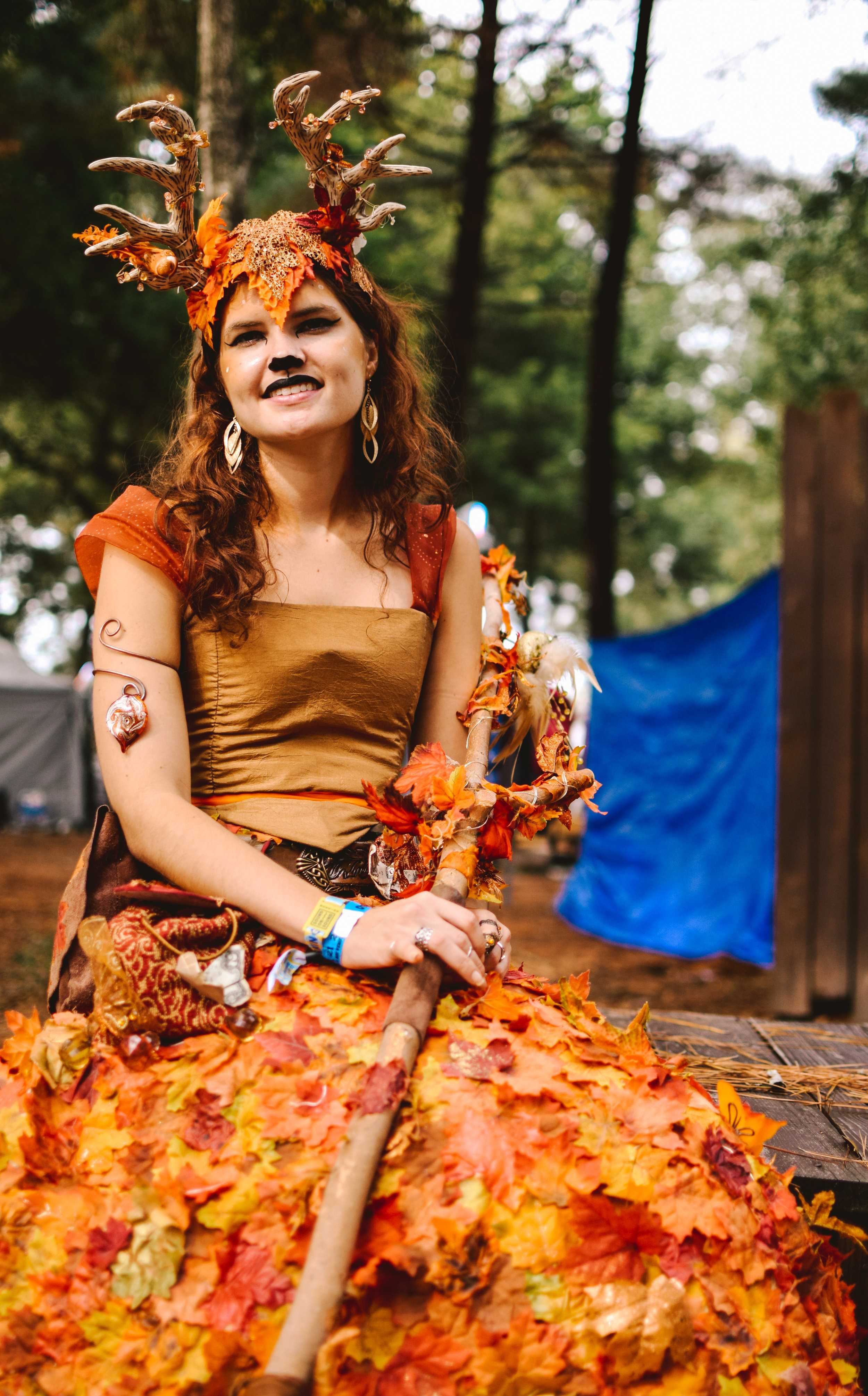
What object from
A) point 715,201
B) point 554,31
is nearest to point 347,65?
point 554,31

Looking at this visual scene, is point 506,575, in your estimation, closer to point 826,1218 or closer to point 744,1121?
point 744,1121

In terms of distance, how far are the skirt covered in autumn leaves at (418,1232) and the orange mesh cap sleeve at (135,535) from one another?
2.78 feet

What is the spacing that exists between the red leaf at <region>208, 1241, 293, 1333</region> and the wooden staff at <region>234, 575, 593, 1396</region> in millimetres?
47

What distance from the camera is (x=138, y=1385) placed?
1.31m

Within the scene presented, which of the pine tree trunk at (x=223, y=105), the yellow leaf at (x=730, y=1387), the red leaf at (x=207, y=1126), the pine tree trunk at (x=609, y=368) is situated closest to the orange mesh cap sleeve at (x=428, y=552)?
the red leaf at (x=207, y=1126)

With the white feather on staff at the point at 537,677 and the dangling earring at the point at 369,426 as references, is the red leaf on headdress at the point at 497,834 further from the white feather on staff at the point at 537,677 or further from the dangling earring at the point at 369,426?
the dangling earring at the point at 369,426

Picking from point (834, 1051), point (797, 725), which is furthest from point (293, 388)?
point (797, 725)

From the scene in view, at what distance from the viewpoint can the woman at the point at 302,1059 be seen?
1.33m

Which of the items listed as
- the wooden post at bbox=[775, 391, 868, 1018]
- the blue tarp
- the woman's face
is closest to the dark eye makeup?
the woman's face

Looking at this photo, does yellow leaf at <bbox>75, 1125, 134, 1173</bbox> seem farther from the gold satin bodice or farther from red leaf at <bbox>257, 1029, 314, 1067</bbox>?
the gold satin bodice

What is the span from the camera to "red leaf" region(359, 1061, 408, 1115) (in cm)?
139

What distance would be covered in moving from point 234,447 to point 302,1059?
124 centimetres

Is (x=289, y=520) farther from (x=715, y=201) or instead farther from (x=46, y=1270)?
(x=715, y=201)

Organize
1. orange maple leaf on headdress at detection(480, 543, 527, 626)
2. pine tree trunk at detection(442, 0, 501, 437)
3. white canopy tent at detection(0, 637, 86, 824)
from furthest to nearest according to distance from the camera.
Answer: white canopy tent at detection(0, 637, 86, 824) < pine tree trunk at detection(442, 0, 501, 437) < orange maple leaf on headdress at detection(480, 543, 527, 626)
